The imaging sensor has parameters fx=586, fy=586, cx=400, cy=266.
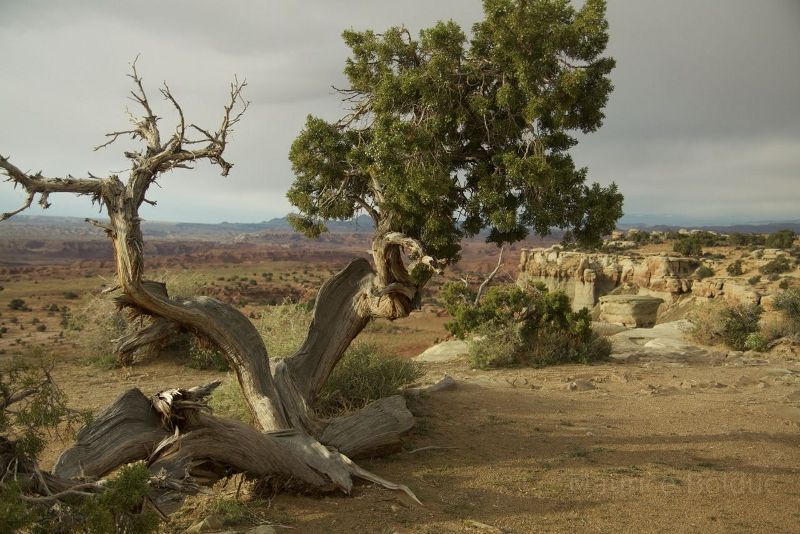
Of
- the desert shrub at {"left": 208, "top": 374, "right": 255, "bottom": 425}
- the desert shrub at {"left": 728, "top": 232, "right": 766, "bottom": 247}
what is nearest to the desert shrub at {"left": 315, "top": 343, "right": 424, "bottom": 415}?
the desert shrub at {"left": 208, "top": 374, "right": 255, "bottom": 425}

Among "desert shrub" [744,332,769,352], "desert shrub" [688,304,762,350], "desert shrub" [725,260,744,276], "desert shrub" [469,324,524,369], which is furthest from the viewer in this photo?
"desert shrub" [725,260,744,276]

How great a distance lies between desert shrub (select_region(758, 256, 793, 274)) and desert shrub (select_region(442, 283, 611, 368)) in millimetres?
19748

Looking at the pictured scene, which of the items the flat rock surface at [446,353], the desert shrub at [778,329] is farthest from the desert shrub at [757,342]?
the flat rock surface at [446,353]

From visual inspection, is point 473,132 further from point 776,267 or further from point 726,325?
point 776,267

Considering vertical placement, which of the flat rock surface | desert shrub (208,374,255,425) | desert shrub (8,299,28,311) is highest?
desert shrub (208,374,255,425)

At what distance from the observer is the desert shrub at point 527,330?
1523 cm

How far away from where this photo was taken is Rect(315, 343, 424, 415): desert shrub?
892cm

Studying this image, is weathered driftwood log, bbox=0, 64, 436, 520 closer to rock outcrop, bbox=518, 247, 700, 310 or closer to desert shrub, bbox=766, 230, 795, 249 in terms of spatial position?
rock outcrop, bbox=518, 247, 700, 310

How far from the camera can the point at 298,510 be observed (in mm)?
5648

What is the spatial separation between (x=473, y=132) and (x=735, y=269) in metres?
29.5

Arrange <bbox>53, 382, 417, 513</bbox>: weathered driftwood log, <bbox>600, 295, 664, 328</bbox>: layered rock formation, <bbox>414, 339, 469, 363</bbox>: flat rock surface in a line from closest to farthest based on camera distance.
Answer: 1. <bbox>53, 382, 417, 513</bbox>: weathered driftwood log
2. <bbox>414, 339, 469, 363</bbox>: flat rock surface
3. <bbox>600, 295, 664, 328</bbox>: layered rock formation

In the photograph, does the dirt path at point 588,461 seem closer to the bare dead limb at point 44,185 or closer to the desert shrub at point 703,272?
the bare dead limb at point 44,185

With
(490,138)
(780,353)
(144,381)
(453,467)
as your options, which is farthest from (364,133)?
(780,353)

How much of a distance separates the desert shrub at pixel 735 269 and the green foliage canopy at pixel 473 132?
28.3 meters
